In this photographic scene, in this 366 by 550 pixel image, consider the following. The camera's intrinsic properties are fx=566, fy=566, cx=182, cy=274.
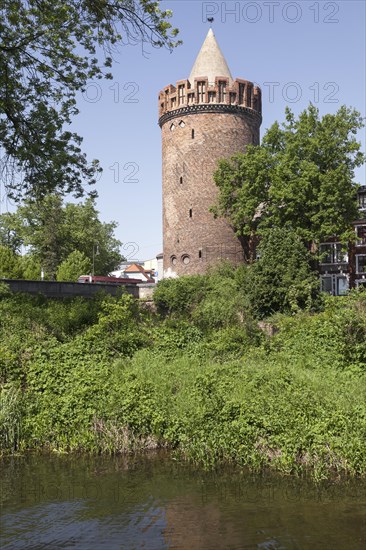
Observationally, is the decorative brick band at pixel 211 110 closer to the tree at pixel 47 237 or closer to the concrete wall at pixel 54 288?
the concrete wall at pixel 54 288

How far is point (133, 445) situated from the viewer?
12133 mm

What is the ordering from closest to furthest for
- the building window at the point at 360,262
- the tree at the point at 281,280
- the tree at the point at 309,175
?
the tree at the point at 281,280, the tree at the point at 309,175, the building window at the point at 360,262

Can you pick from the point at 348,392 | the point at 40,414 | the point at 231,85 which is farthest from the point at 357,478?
the point at 231,85

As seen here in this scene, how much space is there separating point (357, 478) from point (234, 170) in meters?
29.7

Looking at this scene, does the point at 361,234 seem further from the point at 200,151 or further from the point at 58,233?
the point at 58,233

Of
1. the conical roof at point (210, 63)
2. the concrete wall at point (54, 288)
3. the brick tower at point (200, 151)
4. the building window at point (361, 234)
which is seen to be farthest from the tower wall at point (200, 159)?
the concrete wall at point (54, 288)

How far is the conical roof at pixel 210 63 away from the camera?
136 ft

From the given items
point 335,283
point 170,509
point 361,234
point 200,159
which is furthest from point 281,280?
point 170,509

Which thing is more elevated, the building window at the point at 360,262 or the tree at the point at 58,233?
the tree at the point at 58,233

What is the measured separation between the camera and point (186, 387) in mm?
13430

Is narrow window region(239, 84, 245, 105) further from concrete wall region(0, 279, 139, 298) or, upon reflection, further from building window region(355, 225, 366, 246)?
concrete wall region(0, 279, 139, 298)

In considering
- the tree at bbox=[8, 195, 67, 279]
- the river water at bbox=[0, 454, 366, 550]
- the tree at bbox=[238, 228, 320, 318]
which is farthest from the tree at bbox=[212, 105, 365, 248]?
the tree at bbox=[8, 195, 67, 279]

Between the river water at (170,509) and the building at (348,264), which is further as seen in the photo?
the building at (348,264)

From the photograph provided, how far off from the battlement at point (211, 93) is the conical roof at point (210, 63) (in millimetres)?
557
